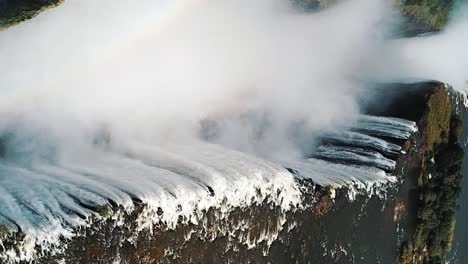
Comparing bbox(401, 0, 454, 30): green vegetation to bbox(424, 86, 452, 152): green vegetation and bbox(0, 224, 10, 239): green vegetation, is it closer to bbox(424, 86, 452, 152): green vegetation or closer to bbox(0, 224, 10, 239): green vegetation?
bbox(424, 86, 452, 152): green vegetation

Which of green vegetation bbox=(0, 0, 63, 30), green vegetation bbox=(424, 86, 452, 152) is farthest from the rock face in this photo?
green vegetation bbox=(0, 0, 63, 30)

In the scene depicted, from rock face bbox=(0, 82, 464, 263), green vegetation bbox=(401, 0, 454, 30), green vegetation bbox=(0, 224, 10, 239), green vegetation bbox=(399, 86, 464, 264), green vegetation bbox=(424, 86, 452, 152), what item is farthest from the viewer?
green vegetation bbox=(401, 0, 454, 30)

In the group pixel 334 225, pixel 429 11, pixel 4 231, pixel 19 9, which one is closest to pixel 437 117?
pixel 429 11

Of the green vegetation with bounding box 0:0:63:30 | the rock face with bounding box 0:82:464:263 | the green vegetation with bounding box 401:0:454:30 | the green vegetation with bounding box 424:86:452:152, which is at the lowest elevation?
the rock face with bounding box 0:82:464:263

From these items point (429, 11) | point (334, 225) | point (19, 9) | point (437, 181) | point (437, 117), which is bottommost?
point (334, 225)

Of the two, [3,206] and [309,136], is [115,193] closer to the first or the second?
[3,206]

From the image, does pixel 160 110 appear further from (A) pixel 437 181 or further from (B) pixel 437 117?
(A) pixel 437 181
